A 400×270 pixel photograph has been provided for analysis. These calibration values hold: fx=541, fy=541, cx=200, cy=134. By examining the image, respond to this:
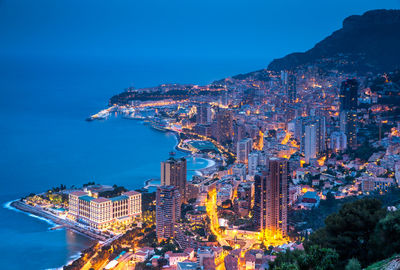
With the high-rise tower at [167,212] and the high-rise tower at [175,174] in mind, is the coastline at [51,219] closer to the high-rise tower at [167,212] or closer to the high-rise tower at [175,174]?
the high-rise tower at [167,212]

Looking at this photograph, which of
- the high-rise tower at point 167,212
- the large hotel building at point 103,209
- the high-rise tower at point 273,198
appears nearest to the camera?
the high-rise tower at point 167,212

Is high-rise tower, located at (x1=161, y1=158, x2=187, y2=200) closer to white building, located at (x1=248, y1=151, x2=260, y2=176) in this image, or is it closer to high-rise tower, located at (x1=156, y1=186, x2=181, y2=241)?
high-rise tower, located at (x1=156, y1=186, x2=181, y2=241)

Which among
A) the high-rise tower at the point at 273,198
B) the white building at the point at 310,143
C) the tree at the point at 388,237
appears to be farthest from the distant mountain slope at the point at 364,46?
the tree at the point at 388,237

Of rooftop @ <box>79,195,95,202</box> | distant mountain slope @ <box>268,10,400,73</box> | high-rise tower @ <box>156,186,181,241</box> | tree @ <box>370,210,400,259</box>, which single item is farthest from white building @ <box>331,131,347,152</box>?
tree @ <box>370,210,400,259</box>

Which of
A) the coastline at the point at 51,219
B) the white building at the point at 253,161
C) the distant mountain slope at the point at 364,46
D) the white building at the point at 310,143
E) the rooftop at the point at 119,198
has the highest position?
the distant mountain slope at the point at 364,46

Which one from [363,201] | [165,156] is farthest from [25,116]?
[363,201]
